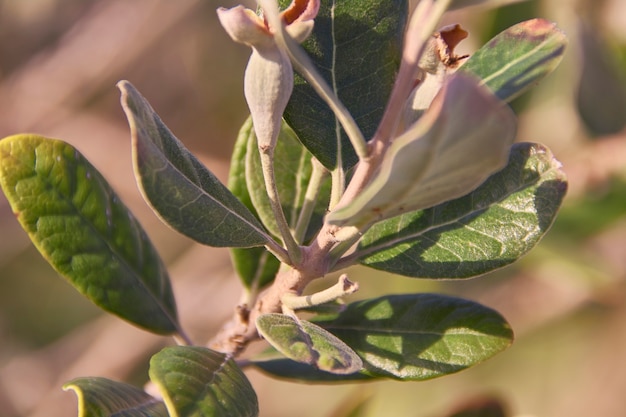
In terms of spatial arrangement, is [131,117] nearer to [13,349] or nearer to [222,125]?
[222,125]

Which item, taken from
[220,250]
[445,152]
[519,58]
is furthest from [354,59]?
[220,250]

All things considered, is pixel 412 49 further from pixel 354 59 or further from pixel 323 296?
pixel 323 296

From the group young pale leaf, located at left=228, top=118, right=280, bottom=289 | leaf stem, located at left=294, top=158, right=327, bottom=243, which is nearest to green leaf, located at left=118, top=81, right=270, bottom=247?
leaf stem, located at left=294, top=158, right=327, bottom=243

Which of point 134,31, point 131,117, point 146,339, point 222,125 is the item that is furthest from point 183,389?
point 222,125

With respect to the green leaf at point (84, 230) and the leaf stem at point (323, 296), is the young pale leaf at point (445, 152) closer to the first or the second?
the leaf stem at point (323, 296)

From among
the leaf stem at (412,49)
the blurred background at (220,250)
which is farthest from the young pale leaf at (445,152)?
the blurred background at (220,250)

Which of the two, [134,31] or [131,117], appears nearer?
[131,117]

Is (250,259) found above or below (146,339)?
above
